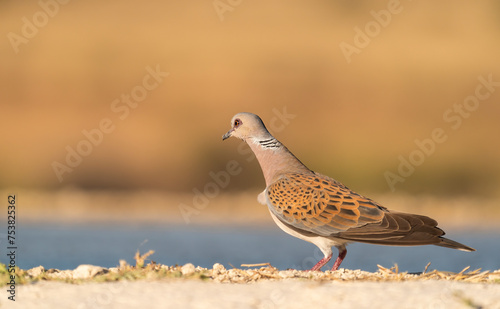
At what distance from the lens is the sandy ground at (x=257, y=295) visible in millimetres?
6785

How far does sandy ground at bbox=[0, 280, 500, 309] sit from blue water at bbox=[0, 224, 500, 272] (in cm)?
1017

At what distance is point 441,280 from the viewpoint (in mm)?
8156

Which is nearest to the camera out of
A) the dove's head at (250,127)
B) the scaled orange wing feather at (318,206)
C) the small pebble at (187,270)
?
the small pebble at (187,270)

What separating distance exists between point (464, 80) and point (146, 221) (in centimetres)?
1847

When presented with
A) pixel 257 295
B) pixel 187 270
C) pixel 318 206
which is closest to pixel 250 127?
pixel 318 206

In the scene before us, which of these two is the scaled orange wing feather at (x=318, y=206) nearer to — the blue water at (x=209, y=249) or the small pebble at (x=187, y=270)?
the small pebble at (x=187, y=270)

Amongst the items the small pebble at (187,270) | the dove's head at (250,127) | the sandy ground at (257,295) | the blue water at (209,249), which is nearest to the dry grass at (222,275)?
the small pebble at (187,270)

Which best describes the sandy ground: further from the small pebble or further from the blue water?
the blue water

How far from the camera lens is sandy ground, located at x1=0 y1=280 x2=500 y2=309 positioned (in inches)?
267

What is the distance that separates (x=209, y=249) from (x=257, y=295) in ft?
55.3

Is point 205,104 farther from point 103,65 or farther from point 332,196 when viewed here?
point 332,196

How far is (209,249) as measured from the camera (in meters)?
23.9

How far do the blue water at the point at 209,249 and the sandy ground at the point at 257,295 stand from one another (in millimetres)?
10170

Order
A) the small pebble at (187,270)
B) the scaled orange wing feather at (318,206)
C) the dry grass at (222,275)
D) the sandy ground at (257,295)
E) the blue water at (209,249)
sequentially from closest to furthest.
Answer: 1. the sandy ground at (257,295)
2. the dry grass at (222,275)
3. the small pebble at (187,270)
4. the scaled orange wing feather at (318,206)
5. the blue water at (209,249)
